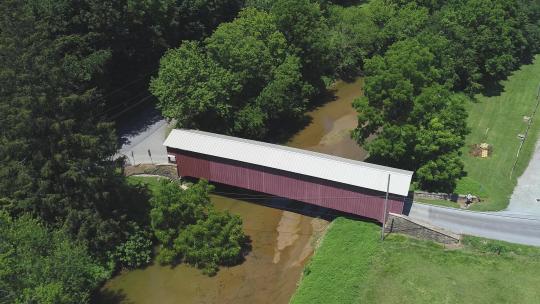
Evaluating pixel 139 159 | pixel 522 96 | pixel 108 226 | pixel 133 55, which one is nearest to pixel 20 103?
pixel 108 226

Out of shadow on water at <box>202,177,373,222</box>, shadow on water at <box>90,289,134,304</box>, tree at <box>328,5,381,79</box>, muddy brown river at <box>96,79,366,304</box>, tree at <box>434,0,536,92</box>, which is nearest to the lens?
shadow on water at <box>90,289,134,304</box>

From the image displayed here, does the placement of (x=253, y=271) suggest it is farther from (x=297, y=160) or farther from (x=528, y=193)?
(x=528, y=193)

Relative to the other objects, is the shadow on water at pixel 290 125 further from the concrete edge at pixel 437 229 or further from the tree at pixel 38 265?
the tree at pixel 38 265

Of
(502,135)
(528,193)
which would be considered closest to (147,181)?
(528,193)

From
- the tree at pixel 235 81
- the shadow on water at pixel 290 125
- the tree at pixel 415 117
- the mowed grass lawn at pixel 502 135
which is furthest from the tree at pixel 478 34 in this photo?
the tree at pixel 235 81


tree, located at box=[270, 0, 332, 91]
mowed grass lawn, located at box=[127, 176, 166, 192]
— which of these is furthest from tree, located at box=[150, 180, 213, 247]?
tree, located at box=[270, 0, 332, 91]

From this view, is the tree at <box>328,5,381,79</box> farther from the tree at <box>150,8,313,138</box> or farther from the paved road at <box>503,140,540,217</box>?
the paved road at <box>503,140,540,217</box>

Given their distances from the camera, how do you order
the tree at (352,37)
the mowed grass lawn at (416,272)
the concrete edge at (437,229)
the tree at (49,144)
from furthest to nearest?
1. the tree at (352,37)
2. the concrete edge at (437,229)
3. the mowed grass lawn at (416,272)
4. the tree at (49,144)
